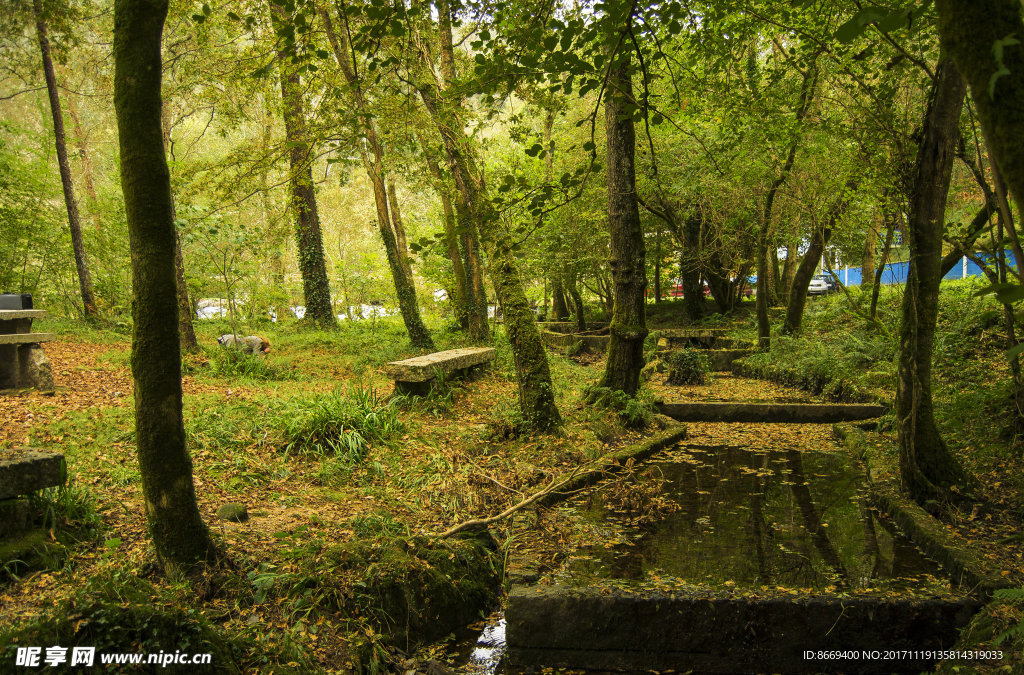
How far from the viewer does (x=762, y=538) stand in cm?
378

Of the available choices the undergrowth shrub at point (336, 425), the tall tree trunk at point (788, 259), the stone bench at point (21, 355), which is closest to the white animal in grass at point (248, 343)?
the stone bench at point (21, 355)

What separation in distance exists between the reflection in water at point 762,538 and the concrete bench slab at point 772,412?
7.13 feet

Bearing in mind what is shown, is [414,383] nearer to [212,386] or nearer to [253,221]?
[212,386]

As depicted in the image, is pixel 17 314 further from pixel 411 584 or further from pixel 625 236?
pixel 625 236

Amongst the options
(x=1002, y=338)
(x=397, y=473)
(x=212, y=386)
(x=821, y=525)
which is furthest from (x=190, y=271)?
(x=1002, y=338)

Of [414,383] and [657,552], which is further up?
[414,383]

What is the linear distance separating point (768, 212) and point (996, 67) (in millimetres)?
10244

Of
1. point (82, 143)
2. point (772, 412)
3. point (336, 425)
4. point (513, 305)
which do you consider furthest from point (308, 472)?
point (82, 143)

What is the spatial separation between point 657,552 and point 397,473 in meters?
2.45

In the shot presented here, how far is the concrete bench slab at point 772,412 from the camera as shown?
7223 mm

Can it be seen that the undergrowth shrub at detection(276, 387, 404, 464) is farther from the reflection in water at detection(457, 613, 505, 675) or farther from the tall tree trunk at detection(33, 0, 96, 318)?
the tall tree trunk at detection(33, 0, 96, 318)

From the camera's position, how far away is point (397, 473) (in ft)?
16.6

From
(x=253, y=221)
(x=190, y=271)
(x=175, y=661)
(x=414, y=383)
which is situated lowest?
(x=175, y=661)

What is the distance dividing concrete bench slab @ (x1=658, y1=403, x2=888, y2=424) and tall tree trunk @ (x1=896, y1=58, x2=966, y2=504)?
3290 millimetres
